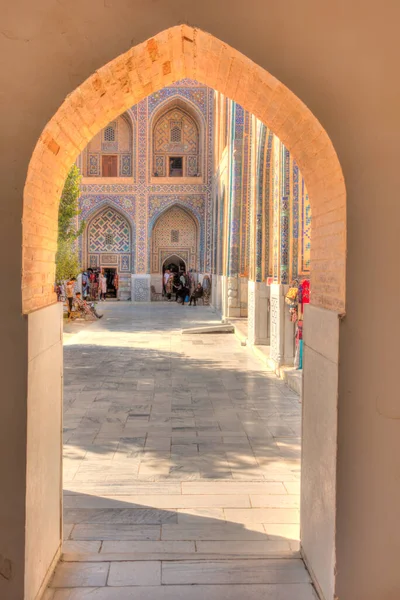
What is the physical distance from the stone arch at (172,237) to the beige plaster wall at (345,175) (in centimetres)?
2308

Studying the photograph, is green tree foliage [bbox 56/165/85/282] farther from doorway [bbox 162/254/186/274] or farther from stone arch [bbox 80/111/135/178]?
doorway [bbox 162/254/186/274]

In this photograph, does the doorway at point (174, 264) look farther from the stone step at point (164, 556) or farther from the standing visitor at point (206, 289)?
the stone step at point (164, 556)

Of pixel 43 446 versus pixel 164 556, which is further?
pixel 164 556

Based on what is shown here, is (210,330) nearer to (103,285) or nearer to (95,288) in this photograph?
Result: (103,285)

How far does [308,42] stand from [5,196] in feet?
4.80

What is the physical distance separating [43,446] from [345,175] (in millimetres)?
1847

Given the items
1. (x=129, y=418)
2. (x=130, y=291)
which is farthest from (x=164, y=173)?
(x=129, y=418)

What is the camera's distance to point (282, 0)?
2.43 meters

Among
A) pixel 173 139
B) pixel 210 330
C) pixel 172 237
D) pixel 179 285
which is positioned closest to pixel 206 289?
pixel 179 285

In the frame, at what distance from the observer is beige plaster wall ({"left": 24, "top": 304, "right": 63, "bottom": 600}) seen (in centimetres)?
242

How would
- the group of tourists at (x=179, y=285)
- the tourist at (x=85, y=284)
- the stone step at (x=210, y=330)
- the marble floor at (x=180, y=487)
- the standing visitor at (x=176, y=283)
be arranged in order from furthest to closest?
1. the standing visitor at (x=176, y=283)
2. the tourist at (x=85, y=284)
3. the group of tourists at (x=179, y=285)
4. the stone step at (x=210, y=330)
5. the marble floor at (x=180, y=487)

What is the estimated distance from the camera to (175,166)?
84.0 ft

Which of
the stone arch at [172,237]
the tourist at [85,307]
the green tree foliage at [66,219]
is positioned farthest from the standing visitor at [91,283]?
the green tree foliage at [66,219]

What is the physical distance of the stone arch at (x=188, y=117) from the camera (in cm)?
2427
